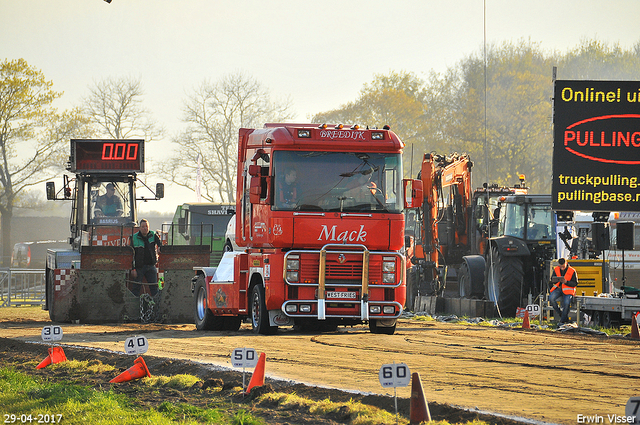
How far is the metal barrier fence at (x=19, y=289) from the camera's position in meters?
29.3

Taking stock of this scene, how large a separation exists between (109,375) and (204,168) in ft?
142

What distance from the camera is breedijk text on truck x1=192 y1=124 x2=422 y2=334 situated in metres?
14.4

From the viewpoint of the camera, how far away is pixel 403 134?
6100cm

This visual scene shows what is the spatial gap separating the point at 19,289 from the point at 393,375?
26.9m

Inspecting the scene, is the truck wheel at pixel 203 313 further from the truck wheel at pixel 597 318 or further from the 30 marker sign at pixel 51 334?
the truck wheel at pixel 597 318

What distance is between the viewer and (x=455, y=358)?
11938 mm

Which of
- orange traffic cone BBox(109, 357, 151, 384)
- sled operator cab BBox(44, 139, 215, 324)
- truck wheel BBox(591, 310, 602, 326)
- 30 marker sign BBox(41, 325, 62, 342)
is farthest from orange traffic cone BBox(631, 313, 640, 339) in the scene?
30 marker sign BBox(41, 325, 62, 342)

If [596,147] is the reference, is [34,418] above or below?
below

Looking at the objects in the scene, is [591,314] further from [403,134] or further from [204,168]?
[403,134]

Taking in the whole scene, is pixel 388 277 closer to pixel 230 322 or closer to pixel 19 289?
pixel 230 322

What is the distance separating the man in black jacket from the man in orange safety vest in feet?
30.1

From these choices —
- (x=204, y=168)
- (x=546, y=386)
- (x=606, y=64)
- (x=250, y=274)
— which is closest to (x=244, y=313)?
(x=250, y=274)

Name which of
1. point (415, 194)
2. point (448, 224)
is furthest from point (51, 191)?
point (448, 224)

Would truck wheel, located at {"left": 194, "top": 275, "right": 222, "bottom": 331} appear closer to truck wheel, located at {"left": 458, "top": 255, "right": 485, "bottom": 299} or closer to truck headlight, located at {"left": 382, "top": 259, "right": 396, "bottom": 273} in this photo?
truck headlight, located at {"left": 382, "top": 259, "right": 396, "bottom": 273}
